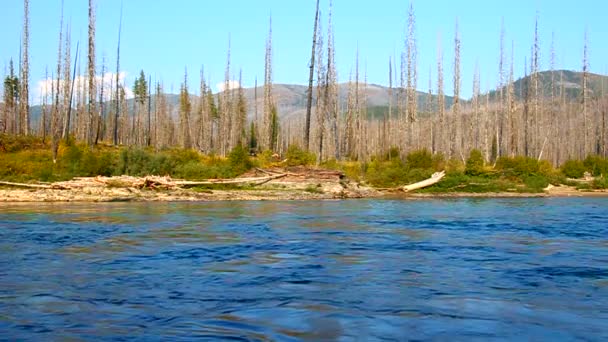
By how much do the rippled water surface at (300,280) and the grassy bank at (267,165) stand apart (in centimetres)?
1450

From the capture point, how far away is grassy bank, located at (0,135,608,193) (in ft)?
105

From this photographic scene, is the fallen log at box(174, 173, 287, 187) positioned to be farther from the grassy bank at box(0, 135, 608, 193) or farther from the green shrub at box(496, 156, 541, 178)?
the green shrub at box(496, 156, 541, 178)

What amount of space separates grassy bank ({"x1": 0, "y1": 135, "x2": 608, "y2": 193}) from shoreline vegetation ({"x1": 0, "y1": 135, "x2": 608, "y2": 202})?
53 mm

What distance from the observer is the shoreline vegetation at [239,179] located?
Result: 27125mm

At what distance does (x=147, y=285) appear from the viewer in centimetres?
846

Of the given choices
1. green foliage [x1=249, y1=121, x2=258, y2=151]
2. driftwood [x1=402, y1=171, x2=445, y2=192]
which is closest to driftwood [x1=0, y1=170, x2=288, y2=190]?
driftwood [x1=402, y1=171, x2=445, y2=192]

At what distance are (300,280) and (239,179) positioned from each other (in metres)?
22.1

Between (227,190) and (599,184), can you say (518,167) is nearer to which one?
(599,184)

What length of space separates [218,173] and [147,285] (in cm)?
2429

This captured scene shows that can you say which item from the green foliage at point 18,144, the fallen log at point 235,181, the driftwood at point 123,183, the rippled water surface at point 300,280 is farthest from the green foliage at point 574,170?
the green foliage at point 18,144

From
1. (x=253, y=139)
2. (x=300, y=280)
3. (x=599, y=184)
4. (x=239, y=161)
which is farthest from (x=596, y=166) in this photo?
(x=253, y=139)

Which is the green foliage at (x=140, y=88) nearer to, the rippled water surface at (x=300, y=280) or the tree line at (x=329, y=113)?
the tree line at (x=329, y=113)

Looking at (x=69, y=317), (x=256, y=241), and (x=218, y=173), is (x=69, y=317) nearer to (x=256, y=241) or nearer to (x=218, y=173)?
(x=256, y=241)

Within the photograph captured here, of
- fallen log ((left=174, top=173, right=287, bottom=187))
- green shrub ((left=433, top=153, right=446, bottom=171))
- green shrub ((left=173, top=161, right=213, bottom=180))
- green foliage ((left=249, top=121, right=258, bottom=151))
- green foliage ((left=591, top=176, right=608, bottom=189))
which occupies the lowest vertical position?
green foliage ((left=591, top=176, right=608, bottom=189))
